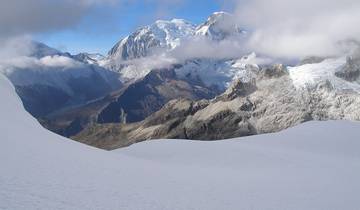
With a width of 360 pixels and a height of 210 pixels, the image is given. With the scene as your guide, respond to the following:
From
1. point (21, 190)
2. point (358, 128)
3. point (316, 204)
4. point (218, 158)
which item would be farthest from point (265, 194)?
point (358, 128)

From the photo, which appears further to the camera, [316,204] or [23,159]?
[316,204]

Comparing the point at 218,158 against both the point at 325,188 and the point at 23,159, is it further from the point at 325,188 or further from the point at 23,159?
the point at 23,159

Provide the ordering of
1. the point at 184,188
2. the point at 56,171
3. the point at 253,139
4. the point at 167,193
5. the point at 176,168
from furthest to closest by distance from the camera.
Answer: the point at 253,139 → the point at 176,168 → the point at 184,188 → the point at 167,193 → the point at 56,171

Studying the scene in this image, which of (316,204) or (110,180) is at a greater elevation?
(110,180)

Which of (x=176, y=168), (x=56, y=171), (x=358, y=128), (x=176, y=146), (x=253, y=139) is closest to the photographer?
(x=56, y=171)

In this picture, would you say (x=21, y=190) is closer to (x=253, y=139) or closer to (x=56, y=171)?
(x=56, y=171)

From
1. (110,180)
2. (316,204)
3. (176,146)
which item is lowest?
(316,204)
